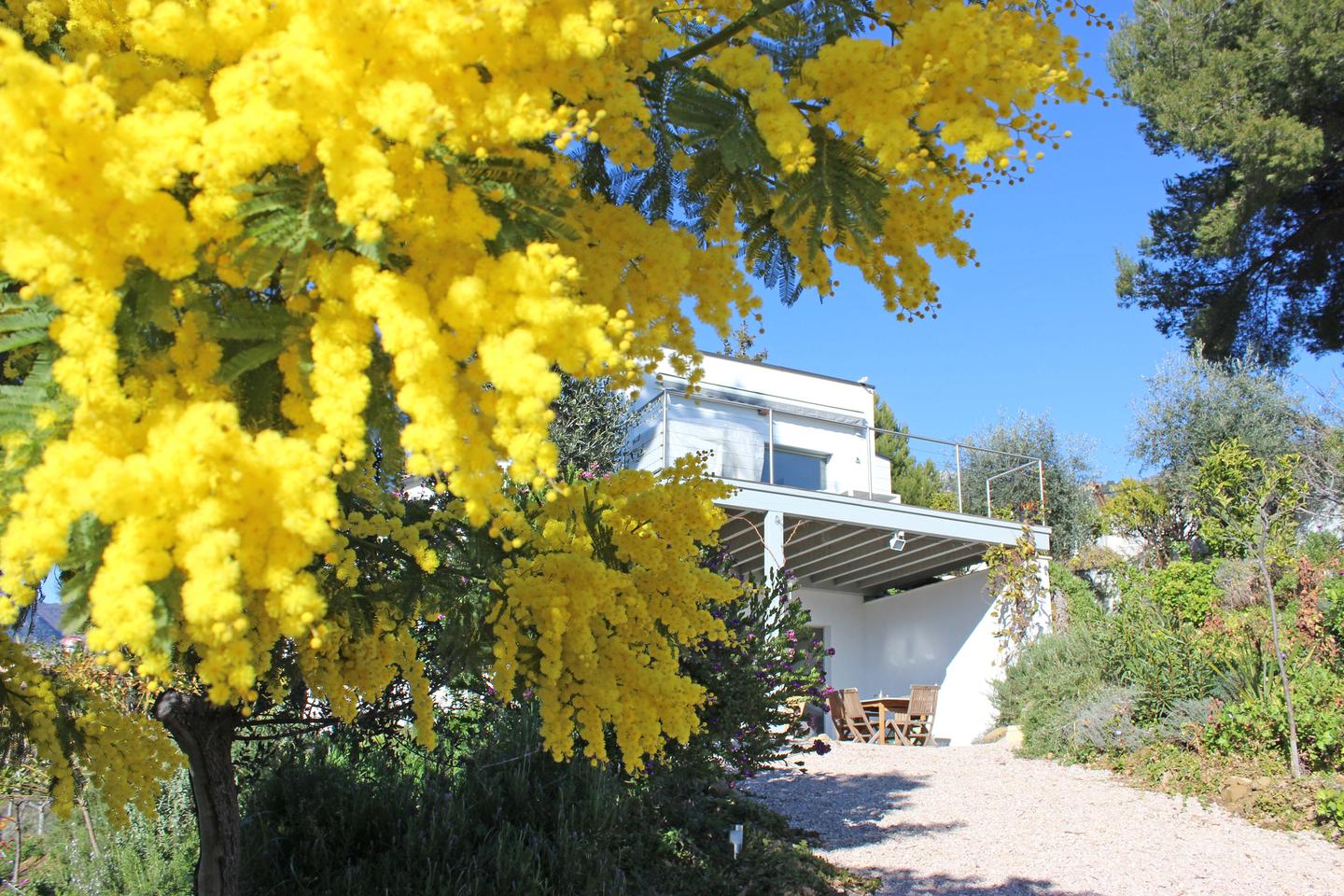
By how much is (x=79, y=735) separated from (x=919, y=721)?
14.3 m

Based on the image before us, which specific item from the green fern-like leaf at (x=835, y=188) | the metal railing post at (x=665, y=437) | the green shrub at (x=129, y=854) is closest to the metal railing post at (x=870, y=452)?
the metal railing post at (x=665, y=437)

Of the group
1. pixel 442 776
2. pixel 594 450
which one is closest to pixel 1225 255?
pixel 594 450

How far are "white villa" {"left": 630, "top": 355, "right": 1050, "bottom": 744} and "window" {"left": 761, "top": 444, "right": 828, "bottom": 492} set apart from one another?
0.07ft


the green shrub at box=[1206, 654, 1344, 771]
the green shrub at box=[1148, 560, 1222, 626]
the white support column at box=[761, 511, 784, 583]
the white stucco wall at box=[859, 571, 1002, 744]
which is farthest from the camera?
the white stucco wall at box=[859, 571, 1002, 744]

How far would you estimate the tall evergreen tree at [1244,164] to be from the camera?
15.1 meters

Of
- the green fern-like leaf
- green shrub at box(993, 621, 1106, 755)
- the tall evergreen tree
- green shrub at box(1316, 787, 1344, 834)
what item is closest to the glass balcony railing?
green shrub at box(993, 621, 1106, 755)

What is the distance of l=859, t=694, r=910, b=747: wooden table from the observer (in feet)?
53.2

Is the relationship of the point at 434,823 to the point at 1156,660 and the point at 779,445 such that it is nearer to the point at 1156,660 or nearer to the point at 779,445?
the point at 1156,660

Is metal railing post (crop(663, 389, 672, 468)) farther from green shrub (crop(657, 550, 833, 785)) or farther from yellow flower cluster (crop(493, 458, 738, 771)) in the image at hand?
yellow flower cluster (crop(493, 458, 738, 771))

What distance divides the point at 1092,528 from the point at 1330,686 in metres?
10.9

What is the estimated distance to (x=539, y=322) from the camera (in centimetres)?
185

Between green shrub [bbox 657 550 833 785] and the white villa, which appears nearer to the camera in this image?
green shrub [bbox 657 550 833 785]

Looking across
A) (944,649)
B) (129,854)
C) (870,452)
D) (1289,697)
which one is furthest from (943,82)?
(944,649)

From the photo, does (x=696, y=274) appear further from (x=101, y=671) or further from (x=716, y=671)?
(x=101, y=671)
